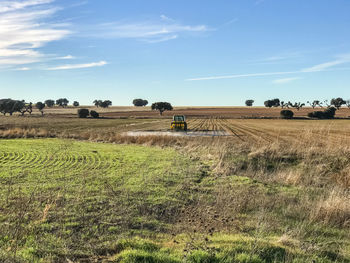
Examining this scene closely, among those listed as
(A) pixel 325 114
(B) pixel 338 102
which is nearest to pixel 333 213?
(A) pixel 325 114

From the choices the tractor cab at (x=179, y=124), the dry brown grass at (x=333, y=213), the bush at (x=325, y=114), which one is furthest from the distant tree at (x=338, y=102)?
the dry brown grass at (x=333, y=213)

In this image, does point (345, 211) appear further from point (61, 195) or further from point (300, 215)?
point (61, 195)

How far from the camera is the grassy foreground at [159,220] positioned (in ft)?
19.9

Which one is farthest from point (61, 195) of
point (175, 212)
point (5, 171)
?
point (5, 171)

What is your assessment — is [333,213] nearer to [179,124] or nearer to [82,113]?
[179,124]

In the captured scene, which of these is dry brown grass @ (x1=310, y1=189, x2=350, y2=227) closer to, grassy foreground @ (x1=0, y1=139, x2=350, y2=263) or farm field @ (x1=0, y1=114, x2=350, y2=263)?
farm field @ (x1=0, y1=114, x2=350, y2=263)

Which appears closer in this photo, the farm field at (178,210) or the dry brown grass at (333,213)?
the farm field at (178,210)

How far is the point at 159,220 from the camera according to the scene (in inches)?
331

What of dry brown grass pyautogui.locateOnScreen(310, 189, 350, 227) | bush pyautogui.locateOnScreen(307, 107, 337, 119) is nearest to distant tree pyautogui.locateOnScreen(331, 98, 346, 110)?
bush pyautogui.locateOnScreen(307, 107, 337, 119)

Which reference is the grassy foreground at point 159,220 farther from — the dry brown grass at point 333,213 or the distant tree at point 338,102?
the distant tree at point 338,102

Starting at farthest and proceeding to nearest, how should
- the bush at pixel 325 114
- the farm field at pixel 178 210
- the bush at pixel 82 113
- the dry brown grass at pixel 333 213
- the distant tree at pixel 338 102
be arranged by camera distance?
the distant tree at pixel 338 102 < the bush at pixel 82 113 < the bush at pixel 325 114 < the dry brown grass at pixel 333 213 < the farm field at pixel 178 210

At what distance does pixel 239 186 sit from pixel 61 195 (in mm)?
6941

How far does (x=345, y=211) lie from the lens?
8.82 m

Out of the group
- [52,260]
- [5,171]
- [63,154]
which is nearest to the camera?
[52,260]
